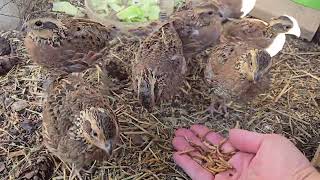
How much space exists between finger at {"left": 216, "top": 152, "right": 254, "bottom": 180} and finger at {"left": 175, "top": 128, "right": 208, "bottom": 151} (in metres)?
0.35

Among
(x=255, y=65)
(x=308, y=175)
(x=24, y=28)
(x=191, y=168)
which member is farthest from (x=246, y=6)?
(x=308, y=175)

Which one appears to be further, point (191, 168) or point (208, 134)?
point (208, 134)

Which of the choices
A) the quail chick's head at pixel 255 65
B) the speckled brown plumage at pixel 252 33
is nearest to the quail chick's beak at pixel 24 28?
the speckled brown plumage at pixel 252 33

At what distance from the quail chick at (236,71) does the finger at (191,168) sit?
2.35 ft

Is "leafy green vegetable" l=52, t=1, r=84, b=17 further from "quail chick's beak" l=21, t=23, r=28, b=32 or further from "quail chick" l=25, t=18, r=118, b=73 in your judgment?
"quail chick" l=25, t=18, r=118, b=73

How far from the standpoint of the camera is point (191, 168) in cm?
357

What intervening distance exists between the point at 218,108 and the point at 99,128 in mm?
1568

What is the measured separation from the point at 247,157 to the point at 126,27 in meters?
2.25

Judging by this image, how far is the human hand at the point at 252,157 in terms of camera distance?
302 cm

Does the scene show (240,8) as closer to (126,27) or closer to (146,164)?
(126,27)

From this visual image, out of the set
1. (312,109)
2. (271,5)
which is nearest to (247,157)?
(312,109)

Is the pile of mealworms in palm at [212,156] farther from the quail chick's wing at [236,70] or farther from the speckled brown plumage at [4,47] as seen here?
the speckled brown plumage at [4,47]

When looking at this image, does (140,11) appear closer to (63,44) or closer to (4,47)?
(63,44)

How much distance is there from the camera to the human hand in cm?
302
